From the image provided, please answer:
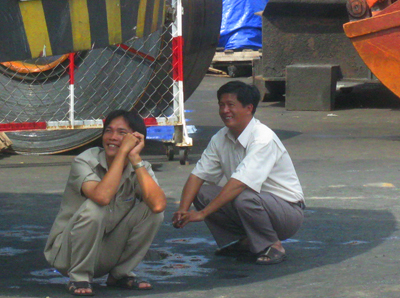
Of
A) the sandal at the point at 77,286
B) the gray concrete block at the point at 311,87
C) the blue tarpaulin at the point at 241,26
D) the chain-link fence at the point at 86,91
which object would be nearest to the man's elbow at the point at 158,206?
the sandal at the point at 77,286

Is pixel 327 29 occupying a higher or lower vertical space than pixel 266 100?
higher

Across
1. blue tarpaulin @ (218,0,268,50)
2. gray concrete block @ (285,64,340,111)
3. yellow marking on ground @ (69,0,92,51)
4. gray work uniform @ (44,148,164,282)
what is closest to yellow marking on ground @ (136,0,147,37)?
yellow marking on ground @ (69,0,92,51)

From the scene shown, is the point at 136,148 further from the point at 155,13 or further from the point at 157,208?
the point at 155,13

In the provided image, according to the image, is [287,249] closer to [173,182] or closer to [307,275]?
[307,275]

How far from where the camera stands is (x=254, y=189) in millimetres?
3920

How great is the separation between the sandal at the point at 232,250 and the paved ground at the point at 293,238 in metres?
0.05

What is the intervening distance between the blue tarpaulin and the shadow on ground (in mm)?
12228

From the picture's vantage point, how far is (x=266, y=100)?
12.6 metres

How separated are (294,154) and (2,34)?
4.83 metres

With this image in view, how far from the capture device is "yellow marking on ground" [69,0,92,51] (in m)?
3.00

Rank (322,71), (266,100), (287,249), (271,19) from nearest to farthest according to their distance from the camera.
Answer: (287,249)
(322,71)
(271,19)
(266,100)

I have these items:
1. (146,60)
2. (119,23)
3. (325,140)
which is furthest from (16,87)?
(119,23)

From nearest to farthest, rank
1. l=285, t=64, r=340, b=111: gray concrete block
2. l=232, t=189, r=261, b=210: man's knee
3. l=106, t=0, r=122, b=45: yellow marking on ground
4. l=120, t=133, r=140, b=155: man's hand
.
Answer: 1. l=106, t=0, r=122, b=45: yellow marking on ground
2. l=120, t=133, r=140, b=155: man's hand
3. l=232, t=189, r=261, b=210: man's knee
4. l=285, t=64, r=340, b=111: gray concrete block

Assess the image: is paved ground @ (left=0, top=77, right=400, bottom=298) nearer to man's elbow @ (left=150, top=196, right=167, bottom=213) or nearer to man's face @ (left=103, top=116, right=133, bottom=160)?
man's elbow @ (left=150, top=196, right=167, bottom=213)
